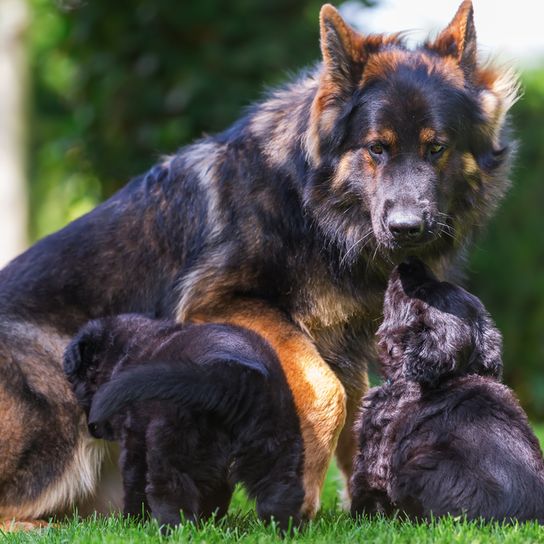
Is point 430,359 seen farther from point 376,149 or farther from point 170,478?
point 170,478

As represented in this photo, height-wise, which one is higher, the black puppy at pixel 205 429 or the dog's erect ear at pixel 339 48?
the dog's erect ear at pixel 339 48

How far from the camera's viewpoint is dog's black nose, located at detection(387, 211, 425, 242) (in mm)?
4848

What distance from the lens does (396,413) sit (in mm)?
4754

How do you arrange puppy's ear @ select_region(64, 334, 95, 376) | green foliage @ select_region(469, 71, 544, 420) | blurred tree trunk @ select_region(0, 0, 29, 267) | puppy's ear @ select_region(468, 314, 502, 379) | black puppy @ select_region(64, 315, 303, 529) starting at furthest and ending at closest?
green foliage @ select_region(469, 71, 544, 420) < blurred tree trunk @ select_region(0, 0, 29, 267) < puppy's ear @ select_region(64, 334, 95, 376) < puppy's ear @ select_region(468, 314, 502, 379) < black puppy @ select_region(64, 315, 303, 529)

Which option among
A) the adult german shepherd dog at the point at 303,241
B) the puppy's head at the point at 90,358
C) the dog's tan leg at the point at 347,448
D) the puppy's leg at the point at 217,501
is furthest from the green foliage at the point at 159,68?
the puppy's leg at the point at 217,501

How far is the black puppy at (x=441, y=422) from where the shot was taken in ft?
13.9

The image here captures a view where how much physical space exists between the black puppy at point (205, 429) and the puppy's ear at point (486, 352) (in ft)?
3.18

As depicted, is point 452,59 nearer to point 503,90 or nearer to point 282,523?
point 503,90

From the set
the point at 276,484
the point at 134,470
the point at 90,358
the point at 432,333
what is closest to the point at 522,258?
the point at 432,333

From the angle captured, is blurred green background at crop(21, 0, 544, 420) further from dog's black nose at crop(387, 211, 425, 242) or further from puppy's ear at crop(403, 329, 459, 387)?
puppy's ear at crop(403, 329, 459, 387)

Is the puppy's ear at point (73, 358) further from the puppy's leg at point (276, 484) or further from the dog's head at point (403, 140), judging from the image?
the dog's head at point (403, 140)

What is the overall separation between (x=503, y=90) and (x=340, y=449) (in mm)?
2490

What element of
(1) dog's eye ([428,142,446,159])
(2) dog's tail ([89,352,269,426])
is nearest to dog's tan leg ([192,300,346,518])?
(2) dog's tail ([89,352,269,426])

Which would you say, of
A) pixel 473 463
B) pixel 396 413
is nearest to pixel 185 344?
pixel 396 413
